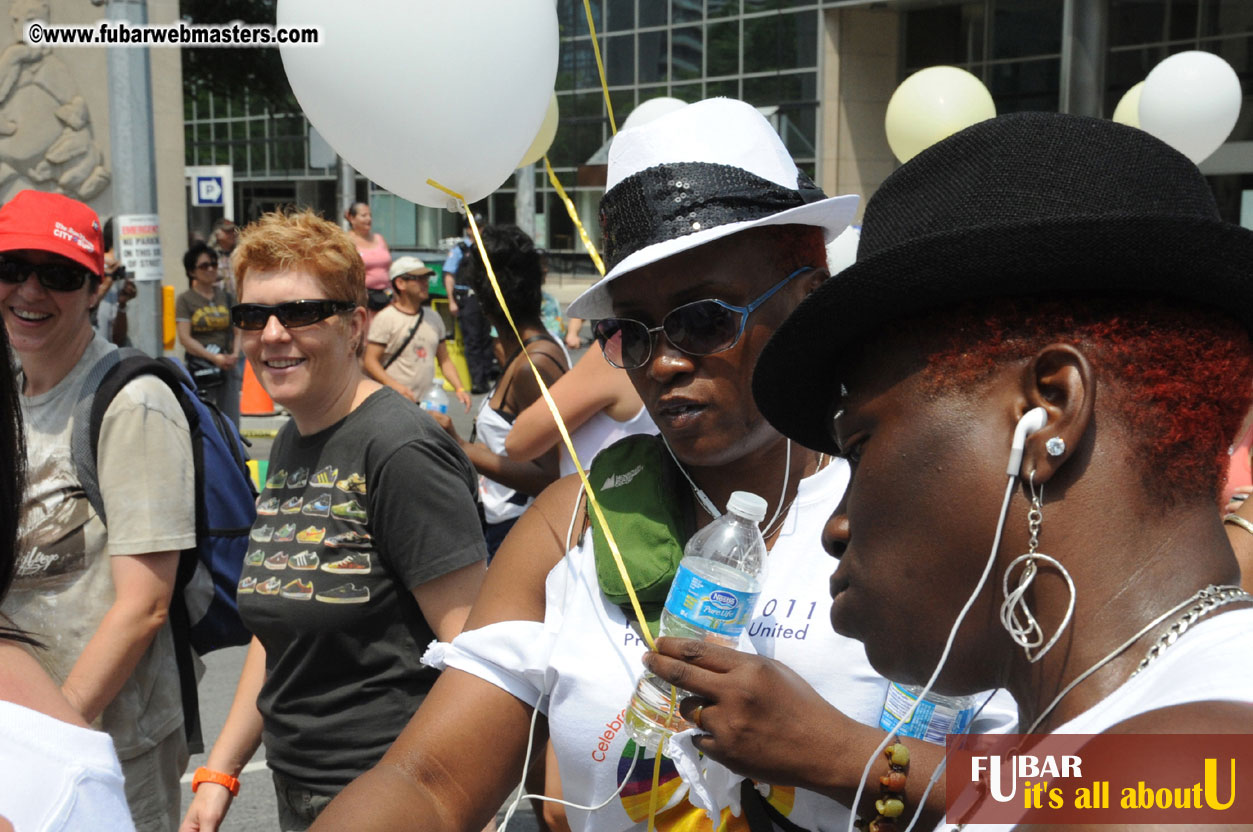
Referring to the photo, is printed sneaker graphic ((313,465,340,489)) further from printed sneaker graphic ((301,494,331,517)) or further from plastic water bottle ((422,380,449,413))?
plastic water bottle ((422,380,449,413))

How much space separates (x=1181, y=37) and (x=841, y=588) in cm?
2214

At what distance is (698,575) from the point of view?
1652 millimetres

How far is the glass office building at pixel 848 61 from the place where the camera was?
64.8 feet

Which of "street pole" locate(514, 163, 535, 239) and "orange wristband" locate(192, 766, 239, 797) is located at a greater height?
"street pole" locate(514, 163, 535, 239)

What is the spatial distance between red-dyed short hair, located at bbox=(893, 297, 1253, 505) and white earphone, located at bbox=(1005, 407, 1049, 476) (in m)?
0.06

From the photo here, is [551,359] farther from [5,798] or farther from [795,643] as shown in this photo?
[5,798]

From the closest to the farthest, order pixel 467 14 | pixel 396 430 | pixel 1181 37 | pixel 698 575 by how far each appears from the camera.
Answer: pixel 698 575, pixel 467 14, pixel 396 430, pixel 1181 37

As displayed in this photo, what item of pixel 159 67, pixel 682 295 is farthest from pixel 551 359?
pixel 159 67

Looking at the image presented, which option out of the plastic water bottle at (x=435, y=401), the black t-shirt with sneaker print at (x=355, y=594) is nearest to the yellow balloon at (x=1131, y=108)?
the plastic water bottle at (x=435, y=401)

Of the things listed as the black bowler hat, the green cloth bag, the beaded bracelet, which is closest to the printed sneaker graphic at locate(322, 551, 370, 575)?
the green cloth bag

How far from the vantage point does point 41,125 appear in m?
13.2

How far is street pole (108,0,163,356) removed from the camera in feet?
23.3

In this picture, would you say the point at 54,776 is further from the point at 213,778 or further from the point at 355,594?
the point at 213,778

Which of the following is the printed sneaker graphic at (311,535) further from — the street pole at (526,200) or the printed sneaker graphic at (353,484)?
the street pole at (526,200)
